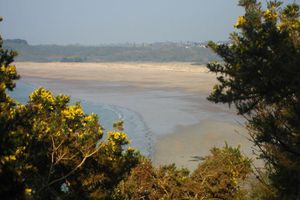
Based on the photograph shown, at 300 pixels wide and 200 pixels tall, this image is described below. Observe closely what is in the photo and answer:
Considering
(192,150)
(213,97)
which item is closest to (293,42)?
(213,97)

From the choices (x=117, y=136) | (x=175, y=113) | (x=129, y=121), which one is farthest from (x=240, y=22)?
(x=175, y=113)

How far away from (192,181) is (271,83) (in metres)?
6.20

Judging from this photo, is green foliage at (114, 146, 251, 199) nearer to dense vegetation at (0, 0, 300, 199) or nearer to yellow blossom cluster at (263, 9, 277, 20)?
dense vegetation at (0, 0, 300, 199)

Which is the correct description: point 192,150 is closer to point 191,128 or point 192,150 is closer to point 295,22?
point 191,128

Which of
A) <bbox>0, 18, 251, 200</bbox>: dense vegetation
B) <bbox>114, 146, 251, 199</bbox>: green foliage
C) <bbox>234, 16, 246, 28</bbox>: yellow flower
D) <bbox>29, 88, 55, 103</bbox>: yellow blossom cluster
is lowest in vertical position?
<bbox>114, 146, 251, 199</bbox>: green foliage

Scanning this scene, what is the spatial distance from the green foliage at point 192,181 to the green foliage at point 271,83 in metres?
4.04

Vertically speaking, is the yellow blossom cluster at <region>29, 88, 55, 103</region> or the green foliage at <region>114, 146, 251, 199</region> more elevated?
the yellow blossom cluster at <region>29, 88, 55, 103</region>

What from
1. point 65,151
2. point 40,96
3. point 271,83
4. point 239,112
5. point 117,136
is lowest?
point 65,151

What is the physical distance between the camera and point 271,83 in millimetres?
9062

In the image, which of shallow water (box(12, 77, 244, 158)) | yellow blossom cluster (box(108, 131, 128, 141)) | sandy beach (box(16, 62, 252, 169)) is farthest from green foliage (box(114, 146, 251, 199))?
shallow water (box(12, 77, 244, 158))

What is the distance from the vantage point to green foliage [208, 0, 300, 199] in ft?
29.7

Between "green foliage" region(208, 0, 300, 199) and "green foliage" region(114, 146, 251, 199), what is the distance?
13.3ft

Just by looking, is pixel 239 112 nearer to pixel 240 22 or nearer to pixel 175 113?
pixel 240 22

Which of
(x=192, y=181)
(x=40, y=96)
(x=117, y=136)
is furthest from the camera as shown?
(x=192, y=181)
